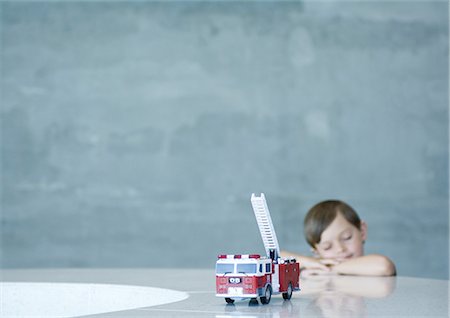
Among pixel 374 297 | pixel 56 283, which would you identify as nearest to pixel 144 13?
pixel 56 283

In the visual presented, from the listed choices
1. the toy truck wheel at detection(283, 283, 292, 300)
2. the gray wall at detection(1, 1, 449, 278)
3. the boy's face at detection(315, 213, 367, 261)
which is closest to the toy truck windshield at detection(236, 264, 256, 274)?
the toy truck wheel at detection(283, 283, 292, 300)

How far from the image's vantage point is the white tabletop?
262 cm

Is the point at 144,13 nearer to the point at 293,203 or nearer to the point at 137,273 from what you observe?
the point at 293,203

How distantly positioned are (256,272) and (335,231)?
1888 mm

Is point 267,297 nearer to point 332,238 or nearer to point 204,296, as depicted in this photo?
point 204,296

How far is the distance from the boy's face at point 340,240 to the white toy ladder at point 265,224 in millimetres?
1633

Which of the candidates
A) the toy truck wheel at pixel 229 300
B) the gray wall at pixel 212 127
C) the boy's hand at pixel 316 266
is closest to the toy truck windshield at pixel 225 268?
the toy truck wheel at pixel 229 300

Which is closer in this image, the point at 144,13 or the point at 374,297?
the point at 374,297

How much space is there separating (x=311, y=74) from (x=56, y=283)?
5644mm

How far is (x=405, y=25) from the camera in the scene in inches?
369

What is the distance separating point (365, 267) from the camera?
4359 mm

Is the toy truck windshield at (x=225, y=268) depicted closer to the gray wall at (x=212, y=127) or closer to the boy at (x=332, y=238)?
the boy at (x=332, y=238)

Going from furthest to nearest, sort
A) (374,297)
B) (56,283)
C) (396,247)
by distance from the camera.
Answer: (396,247)
(56,283)
(374,297)

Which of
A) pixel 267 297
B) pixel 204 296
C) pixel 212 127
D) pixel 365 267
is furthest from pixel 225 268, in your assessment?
pixel 212 127
